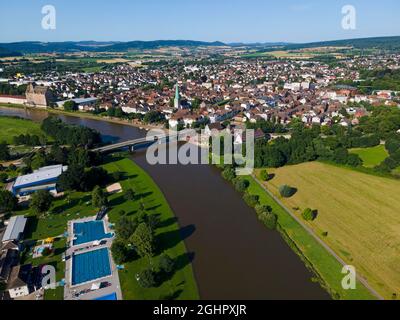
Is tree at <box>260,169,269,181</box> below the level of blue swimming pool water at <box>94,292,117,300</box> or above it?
above

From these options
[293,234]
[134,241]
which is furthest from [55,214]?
[293,234]

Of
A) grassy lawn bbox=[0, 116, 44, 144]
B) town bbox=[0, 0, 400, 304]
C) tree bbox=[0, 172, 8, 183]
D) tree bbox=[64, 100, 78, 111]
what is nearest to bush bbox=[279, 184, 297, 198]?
town bbox=[0, 0, 400, 304]

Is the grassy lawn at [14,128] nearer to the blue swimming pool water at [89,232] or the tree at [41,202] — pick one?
the tree at [41,202]

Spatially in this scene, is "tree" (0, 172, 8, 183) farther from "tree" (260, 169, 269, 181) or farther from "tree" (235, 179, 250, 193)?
"tree" (260, 169, 269, 181)

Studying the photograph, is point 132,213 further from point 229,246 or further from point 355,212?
point 355,212

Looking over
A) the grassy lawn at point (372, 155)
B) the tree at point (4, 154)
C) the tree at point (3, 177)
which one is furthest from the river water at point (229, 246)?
the tree at point (4, 154)

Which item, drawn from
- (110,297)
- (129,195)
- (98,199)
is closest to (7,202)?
(98,199)

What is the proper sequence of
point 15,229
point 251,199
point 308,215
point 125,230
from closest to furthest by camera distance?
point 125,230
point 15,229
point 308,215
point 251,199

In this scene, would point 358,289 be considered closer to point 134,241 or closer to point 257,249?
point 257,249
